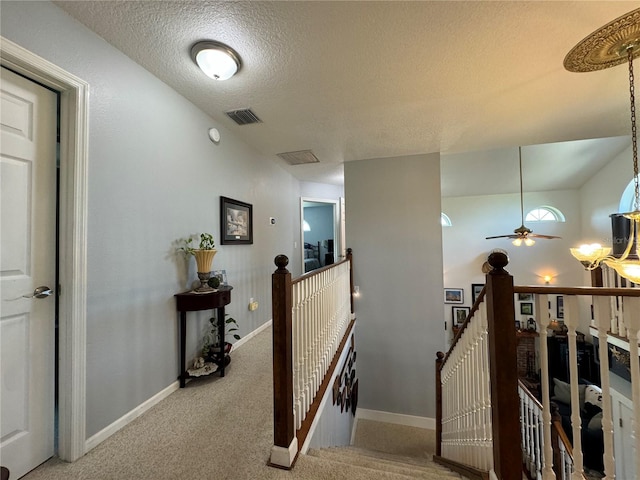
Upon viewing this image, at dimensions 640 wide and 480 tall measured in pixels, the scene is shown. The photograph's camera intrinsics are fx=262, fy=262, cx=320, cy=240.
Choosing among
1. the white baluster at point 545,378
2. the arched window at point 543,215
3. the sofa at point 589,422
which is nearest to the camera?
the white baluster at point 545,378

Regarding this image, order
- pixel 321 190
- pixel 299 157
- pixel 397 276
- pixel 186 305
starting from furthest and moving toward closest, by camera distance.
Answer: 1. pixel 321 190
2. pixel 397 276
3. pixel 299 157
4. pixel 186 305

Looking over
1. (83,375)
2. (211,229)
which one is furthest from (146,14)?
(83,375)

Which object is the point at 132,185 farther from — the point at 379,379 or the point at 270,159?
Answer: the point at 379,379

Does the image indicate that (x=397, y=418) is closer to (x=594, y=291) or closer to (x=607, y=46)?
(x=594, y=291)

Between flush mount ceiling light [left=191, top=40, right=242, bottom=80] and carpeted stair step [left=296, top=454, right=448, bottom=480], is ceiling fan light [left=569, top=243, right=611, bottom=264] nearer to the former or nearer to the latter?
carpeted stair step [left=296, top=454, right=448, bottom=480]

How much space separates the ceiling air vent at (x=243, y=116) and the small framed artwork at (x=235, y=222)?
2.61ft

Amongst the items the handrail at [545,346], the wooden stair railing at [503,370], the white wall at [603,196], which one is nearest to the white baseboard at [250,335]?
the handrail at [545,346]

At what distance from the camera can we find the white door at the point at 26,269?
1.24 meters

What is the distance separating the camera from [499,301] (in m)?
1.22

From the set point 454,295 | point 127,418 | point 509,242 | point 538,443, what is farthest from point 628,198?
point 127,418

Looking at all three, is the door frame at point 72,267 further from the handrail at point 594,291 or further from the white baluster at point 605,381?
the white baluster at point 605,381

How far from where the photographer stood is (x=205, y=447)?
153 centimetres

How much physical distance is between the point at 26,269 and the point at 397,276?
11.7ft

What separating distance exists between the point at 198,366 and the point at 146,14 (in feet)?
7.99
